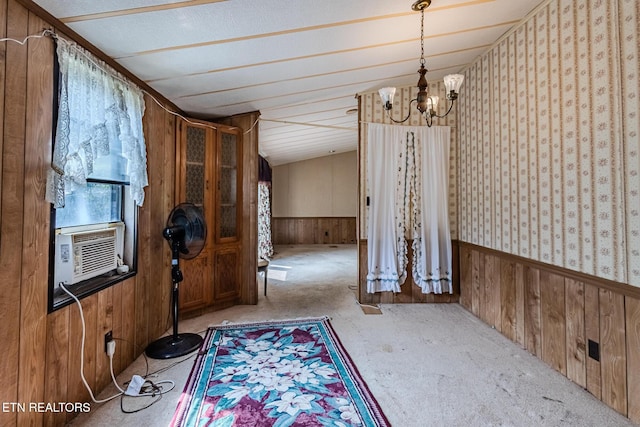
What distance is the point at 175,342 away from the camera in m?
2.34

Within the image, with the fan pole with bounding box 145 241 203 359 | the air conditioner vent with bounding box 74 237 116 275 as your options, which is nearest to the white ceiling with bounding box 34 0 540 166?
the air conditioner vent with bounding box 74 237 116 275

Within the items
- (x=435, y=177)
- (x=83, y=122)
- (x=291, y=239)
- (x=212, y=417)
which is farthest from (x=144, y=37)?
(x=291, y=239)

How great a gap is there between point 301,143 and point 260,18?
4.45m

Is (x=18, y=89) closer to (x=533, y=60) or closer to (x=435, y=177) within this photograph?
(x=533, y=60)

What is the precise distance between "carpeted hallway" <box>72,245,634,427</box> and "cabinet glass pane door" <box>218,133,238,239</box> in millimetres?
943

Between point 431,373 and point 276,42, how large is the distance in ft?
8.18

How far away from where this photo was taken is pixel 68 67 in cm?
145

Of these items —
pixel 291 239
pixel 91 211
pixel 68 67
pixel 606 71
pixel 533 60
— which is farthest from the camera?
pixel 291 239

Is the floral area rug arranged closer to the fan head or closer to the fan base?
the fan base

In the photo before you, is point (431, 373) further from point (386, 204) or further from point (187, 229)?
point (187, 229)

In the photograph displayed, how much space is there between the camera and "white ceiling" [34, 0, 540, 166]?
1578mm

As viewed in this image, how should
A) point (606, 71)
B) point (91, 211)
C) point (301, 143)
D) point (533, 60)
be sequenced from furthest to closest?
point (301, 143) → point (533, 60) → point (91, 211) → point (606, 71)

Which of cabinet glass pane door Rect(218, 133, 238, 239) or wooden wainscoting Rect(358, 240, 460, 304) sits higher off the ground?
cabinet glass pane door Rect(218, 133, 238, 239)

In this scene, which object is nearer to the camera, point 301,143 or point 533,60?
point 533,60
